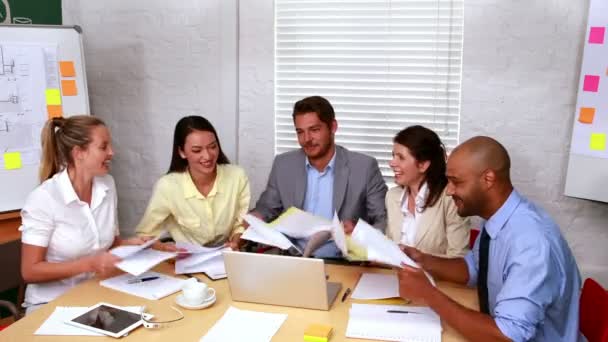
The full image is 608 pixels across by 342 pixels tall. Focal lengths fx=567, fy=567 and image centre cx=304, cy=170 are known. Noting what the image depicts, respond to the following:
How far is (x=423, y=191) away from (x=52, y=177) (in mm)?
1499

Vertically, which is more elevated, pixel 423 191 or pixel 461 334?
pixel 423 191

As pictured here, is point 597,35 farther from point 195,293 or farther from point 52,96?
point 52,96

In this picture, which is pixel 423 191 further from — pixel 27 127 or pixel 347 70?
pixel 27 127

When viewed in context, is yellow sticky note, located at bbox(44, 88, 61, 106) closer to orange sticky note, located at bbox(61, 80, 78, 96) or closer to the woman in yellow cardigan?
orange sticky note, located at bbox(61, 80, 78, 96)

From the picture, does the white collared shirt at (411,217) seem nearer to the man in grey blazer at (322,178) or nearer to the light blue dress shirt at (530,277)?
the man in grey blazer at (322,178)

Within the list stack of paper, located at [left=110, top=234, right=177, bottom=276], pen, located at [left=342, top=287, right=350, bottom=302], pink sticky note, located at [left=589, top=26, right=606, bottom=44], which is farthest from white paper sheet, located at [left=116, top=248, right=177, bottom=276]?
pink sticky note, located at [left=589, top=26, right=606, bottom=44]

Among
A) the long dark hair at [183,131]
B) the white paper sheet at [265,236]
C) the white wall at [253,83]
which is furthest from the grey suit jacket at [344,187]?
the white paper sheet at [265,236]

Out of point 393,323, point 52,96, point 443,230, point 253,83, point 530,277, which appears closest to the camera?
point 530,277

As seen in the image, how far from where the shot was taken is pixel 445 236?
2361 mm

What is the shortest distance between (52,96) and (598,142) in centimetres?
280

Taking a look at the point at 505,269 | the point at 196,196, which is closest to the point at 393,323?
the point at 505,269

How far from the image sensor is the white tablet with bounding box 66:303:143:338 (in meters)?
1.62

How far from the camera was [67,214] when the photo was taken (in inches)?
84.1

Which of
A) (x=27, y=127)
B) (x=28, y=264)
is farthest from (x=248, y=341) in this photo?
(x=27, y=127)
